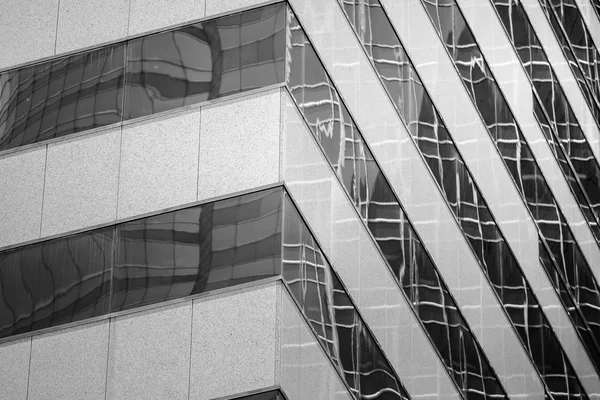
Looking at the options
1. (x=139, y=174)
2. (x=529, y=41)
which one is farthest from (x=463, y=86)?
(x=139, y=174)

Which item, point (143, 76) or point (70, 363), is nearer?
point (70, 363)

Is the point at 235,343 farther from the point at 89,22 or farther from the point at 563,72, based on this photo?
the point at 563,72

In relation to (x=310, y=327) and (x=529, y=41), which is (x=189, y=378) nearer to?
(x=310, y=327)

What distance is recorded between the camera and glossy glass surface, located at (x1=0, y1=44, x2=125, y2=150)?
23.2 metres

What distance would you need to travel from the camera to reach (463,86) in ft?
90.0

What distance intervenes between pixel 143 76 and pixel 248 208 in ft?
11.4

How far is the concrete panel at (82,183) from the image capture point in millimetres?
22562

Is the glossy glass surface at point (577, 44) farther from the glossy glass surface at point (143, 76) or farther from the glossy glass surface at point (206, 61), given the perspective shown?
the glossy glass surface at point (143, 76)

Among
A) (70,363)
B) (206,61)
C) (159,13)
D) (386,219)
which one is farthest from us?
(386,219)

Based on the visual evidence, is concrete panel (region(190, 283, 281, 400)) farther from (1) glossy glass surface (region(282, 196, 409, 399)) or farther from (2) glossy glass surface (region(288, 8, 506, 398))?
(2) glossy glass surface (region(288, 8, 506, 398))

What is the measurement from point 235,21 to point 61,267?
17.3 ft

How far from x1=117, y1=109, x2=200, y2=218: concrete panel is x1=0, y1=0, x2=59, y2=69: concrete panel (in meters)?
3.01

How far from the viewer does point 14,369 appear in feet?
73.3

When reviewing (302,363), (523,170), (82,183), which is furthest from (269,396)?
(523,170)
